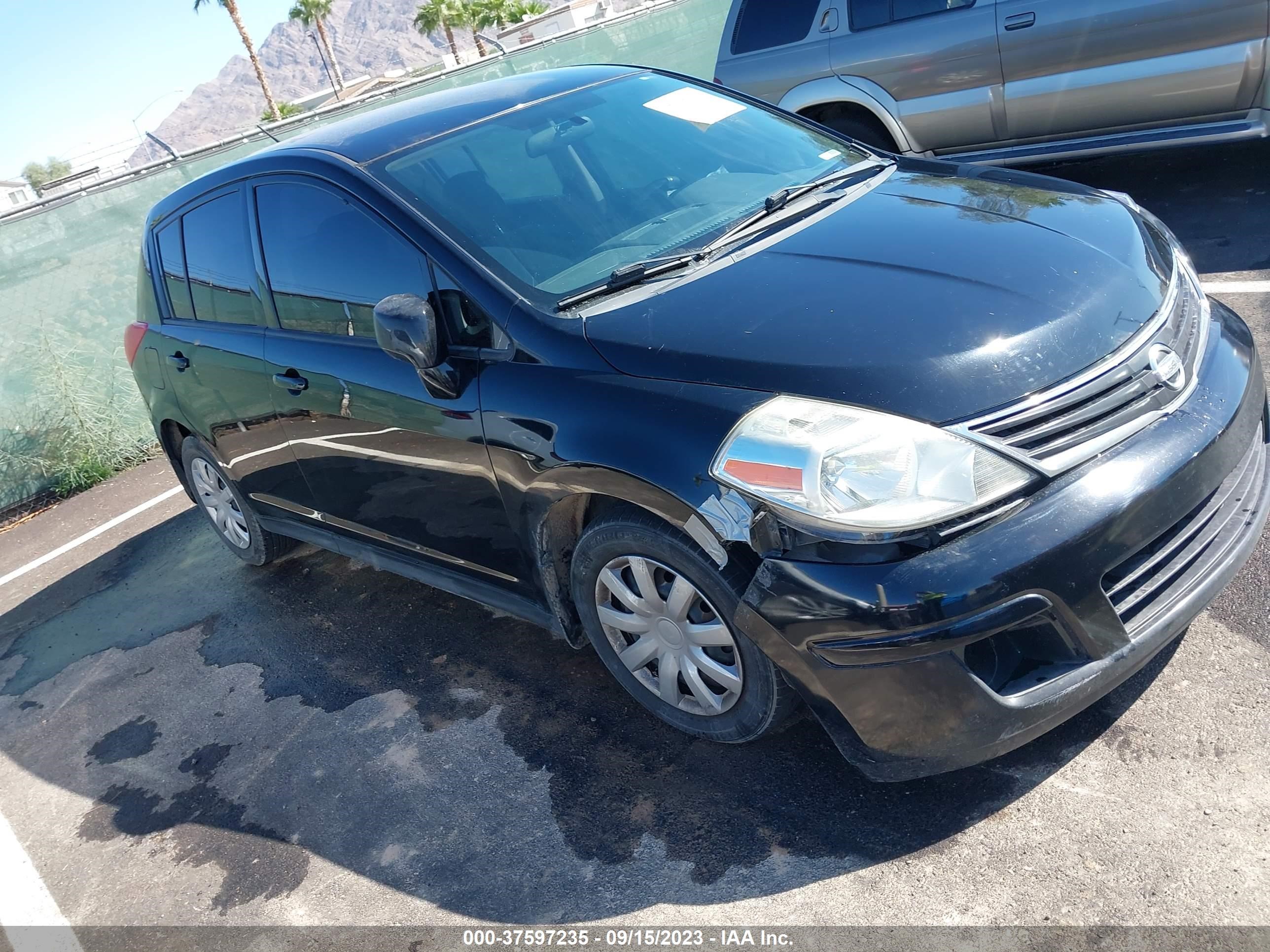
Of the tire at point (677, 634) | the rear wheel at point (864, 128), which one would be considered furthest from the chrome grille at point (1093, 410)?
the rear wheel at point (864, 128)

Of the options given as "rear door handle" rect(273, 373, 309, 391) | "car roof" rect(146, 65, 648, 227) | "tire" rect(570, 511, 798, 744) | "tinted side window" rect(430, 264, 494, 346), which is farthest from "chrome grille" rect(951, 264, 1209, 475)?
"rear door handle" rect(273, 373, 309, 391)

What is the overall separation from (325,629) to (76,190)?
5.65 meters

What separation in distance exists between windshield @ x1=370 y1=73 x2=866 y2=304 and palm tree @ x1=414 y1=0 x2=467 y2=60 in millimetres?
54738

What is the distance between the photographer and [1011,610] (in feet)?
7.43

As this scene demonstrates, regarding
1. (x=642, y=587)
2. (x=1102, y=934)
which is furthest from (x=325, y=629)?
(x=1102, y=934)

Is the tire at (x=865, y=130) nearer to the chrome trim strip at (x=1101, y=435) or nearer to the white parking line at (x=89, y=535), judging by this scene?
the chrome trim strip at (x=1101, y=435)

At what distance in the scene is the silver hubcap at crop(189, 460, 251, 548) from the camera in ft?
16.6

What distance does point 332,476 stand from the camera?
395 cm

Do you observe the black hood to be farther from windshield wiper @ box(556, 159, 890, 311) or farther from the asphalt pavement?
the asphalt pavement

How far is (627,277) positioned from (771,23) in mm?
4970

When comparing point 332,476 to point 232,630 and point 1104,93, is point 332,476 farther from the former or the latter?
point 1104,93

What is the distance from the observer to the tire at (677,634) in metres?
2.65

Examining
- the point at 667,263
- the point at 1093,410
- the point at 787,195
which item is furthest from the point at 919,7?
the point at 1093,410

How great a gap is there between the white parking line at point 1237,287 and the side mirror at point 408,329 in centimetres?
374
